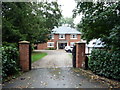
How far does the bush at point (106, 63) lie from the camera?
5386 mm

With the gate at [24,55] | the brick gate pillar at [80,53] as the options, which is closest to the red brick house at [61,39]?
the brick gate pillar at [80,53]

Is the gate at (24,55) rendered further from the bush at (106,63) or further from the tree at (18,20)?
the bush at (106,63)

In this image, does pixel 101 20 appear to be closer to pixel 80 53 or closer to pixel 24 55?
pixel 80 53

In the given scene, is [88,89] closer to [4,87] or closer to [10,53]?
[4,87]

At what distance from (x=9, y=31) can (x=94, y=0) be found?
564 cm

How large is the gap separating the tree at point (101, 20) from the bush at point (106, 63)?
1.47 ft

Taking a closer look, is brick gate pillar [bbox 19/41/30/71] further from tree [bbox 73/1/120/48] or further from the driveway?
tree [bbox 73/1/120/48]

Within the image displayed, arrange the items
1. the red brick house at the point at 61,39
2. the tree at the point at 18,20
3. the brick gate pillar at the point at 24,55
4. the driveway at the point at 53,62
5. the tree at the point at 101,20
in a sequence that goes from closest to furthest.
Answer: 1. the tree at the point at 101,20
2. the brick gate pillar at the point at 24,55
3. the tree at the point at 18,20
4. the driveway at the point at 53,62
5. the red brick house at the point at 61,39

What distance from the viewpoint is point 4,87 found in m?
4.79

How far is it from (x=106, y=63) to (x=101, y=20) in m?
1.91

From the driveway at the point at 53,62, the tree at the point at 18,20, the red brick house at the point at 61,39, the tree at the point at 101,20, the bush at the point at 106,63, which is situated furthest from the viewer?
the red brick house at the point at 61,39

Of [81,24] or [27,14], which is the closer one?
[81,24]

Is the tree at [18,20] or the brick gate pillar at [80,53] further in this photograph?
the tree at [18,20]

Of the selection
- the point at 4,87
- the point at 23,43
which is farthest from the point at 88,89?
the point at 23,43
